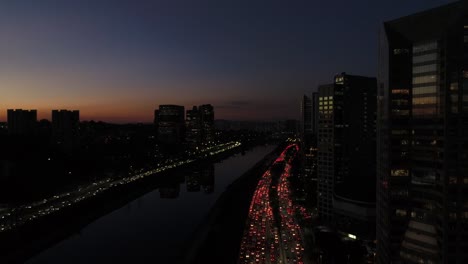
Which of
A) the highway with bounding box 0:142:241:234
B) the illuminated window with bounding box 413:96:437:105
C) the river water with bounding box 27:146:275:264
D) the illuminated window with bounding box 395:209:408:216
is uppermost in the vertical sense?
the illuminated window with bounding box 413:96:437:105

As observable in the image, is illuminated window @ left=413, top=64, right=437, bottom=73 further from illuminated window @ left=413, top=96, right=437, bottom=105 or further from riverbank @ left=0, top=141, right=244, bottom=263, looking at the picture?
riverbank @ left=0, top=141, right=244, bottom=263

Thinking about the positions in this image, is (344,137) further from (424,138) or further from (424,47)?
(424,47)

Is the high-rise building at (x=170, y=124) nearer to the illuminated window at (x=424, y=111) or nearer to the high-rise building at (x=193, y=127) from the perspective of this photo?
the high-rise building at (x=193, y=127)

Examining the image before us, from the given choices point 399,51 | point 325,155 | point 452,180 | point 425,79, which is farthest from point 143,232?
point 425,79

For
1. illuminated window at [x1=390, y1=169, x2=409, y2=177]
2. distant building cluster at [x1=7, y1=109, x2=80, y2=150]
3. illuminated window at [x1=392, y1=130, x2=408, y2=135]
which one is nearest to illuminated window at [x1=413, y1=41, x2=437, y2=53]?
illuminated window at [x1=392, y1=130, x2=408, y2=135]

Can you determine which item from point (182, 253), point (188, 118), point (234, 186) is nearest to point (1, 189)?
point (182, 253)

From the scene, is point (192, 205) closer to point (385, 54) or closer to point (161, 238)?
point (161, 238)
